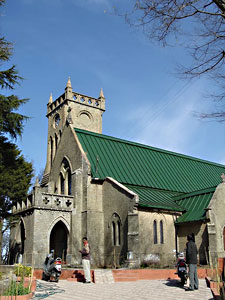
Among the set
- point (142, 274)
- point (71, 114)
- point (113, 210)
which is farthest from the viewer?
point (71, 114)

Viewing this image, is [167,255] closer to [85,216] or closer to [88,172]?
[85,216]

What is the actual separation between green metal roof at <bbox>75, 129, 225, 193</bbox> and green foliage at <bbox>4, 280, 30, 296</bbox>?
16.3 meters

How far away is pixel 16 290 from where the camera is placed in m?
8.71

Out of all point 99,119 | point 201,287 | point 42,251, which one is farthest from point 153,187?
point 99,119

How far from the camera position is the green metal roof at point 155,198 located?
23.4m

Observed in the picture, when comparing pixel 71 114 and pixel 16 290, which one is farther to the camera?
pixel 71 114

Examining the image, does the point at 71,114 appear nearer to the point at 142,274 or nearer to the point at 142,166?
the point at 142,166

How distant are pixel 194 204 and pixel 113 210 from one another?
6202mm

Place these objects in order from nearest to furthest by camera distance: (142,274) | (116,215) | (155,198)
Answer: (142,274)
(116,215)
(155,198)

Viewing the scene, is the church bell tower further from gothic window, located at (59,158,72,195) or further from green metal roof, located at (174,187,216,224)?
green metal roof, located at (174,187,216,224)

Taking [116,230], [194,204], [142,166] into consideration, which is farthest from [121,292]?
[142,166]

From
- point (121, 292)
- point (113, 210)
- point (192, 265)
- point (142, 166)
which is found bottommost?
point (121, 292)

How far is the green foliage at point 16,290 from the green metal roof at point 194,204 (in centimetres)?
1568

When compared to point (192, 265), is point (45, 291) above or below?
below
